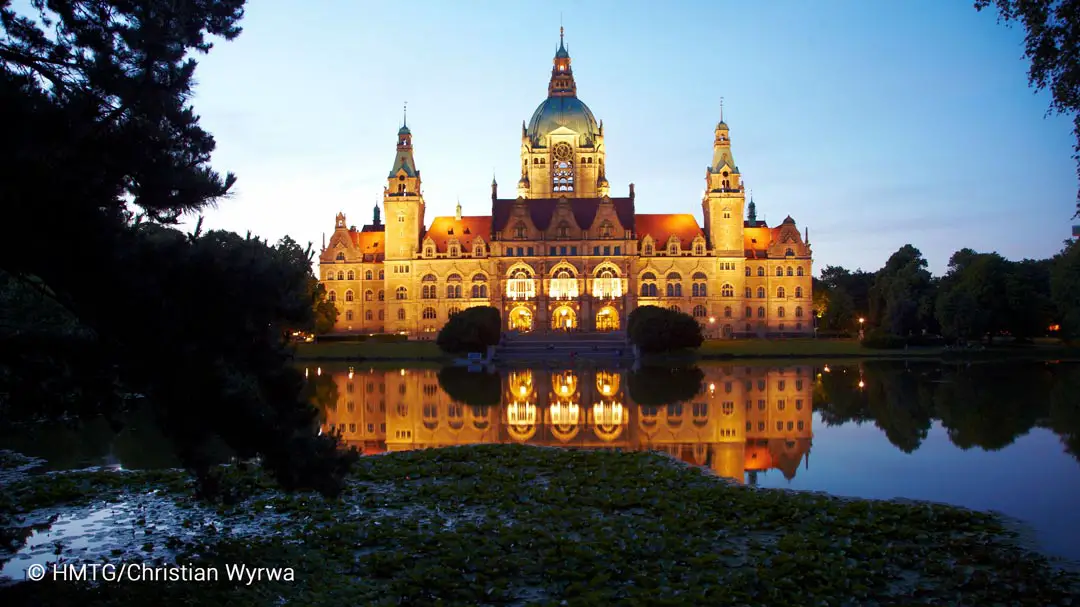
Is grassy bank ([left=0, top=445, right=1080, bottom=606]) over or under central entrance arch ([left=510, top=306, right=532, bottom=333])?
under

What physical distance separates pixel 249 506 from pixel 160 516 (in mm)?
1149

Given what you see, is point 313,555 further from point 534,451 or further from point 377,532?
point 534,451

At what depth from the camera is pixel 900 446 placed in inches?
699

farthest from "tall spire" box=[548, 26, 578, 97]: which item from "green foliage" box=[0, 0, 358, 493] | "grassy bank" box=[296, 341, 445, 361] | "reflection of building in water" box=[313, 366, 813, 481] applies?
"green foliage" box=[0, 0, 358, 493]

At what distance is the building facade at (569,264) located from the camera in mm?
82438

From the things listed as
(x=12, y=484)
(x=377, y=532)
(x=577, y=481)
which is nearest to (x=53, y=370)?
(x=377, y=532)

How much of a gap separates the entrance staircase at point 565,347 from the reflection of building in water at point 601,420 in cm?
2238

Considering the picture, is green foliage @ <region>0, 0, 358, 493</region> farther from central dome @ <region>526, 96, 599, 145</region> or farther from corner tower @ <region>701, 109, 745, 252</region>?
central dome @ <region>526, 96, 599, 145</region>

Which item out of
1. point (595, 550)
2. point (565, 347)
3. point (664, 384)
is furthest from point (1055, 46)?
point (565, 347)

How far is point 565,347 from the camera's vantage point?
207 ft

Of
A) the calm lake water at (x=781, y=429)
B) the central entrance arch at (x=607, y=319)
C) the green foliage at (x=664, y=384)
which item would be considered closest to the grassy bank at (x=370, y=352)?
the green foliage at (x=664, y=384)

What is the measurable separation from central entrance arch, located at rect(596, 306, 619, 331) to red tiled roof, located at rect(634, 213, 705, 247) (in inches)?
384

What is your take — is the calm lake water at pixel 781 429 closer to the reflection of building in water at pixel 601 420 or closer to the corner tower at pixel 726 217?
the reflection of building in water at pixel 601 420

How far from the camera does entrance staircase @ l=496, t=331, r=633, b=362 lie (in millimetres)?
58906
